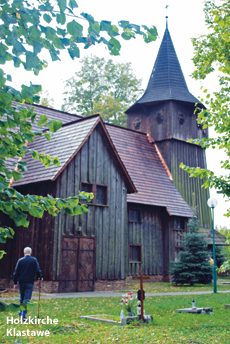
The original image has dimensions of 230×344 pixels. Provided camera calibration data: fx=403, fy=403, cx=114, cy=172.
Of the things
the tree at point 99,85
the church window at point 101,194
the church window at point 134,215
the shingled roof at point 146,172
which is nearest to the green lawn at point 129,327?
the church window at point 101,194

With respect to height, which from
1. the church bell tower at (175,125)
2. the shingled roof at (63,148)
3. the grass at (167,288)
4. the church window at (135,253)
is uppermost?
the church bell tower at (175,125)

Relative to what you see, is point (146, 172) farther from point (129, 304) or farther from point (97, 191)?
point (129, 304)

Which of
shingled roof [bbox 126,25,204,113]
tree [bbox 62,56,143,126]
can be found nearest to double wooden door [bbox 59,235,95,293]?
shingled roof [bbox 126,25,204,113]

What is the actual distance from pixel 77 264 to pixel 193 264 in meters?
7.71

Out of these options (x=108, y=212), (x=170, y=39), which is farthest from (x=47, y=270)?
(x=170, y=39)

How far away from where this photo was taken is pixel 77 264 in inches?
675

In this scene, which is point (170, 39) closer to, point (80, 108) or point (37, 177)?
point (80, 108)

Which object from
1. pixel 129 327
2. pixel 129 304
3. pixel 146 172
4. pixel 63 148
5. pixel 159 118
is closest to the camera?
pixel 129 327

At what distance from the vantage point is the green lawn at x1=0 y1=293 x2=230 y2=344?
7387mm

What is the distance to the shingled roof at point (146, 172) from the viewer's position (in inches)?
958

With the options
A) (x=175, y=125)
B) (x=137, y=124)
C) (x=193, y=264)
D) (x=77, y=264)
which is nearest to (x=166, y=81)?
(x=137, y=124)

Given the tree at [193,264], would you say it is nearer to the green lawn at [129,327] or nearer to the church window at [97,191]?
the church window at [97,191]

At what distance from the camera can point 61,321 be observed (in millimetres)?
9062

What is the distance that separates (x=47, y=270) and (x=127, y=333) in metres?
8.94
